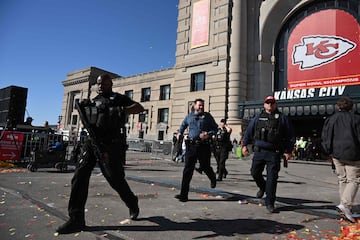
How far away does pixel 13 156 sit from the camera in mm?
10445

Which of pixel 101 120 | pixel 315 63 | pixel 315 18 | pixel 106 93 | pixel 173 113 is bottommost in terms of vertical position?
pixel 101 120

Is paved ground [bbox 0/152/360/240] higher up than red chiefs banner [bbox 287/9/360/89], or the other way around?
red chiefs banner [bbox 287/9/360/89]

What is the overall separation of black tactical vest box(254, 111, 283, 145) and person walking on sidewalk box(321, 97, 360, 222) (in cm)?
79

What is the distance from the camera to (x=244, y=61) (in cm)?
2494

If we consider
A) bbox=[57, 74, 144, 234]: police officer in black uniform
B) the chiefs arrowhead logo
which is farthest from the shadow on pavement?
the chiefs arrowhead logo

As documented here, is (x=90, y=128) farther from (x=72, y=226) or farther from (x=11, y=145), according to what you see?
(x=11, y=145)

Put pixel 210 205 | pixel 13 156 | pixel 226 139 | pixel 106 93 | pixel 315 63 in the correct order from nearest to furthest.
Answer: pixel 106 93
pixel 210 205
pixel 226 139
pixel 13 156
pixel 315 63

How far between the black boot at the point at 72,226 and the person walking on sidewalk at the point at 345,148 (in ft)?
12.0

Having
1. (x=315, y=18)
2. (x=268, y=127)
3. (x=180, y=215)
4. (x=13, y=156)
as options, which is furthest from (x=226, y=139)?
(x=315, y=18)

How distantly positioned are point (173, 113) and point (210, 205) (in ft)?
81.2

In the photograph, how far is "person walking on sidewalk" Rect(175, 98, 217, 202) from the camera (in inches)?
200

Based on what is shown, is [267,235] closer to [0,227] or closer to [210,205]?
[210,205]

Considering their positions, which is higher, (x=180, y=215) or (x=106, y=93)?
(x=106, y=93)

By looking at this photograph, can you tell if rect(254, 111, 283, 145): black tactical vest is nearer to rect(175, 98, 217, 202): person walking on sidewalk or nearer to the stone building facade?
rect(175, 98, 217, 202): person walking on sidewalk
